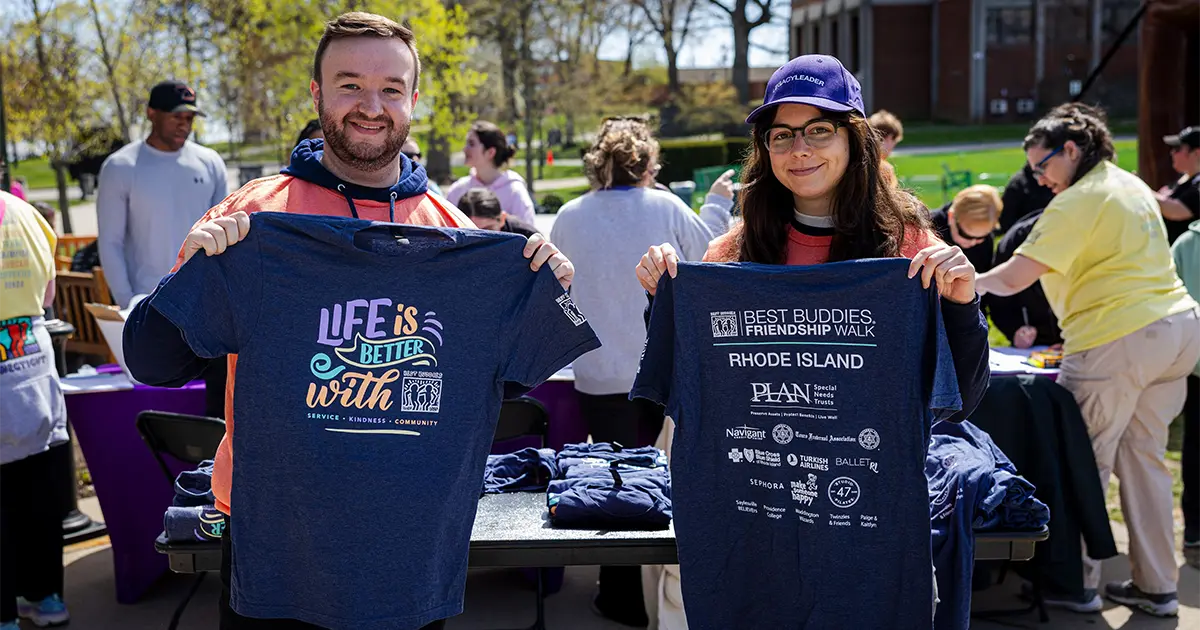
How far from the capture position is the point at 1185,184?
732 cm

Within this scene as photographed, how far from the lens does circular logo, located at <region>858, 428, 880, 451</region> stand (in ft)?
9.25

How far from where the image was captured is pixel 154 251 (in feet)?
20.3

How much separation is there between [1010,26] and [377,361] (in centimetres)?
4543

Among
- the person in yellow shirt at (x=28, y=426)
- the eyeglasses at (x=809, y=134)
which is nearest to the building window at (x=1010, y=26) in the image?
the person in yellow shirt at (x=28, y=426)

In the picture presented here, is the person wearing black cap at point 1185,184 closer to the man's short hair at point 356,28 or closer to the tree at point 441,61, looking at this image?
the man's short hair at point 356,28

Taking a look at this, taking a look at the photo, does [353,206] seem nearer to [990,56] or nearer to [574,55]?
[574,55]

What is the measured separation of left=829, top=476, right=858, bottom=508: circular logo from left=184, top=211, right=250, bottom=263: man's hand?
60.5 inches

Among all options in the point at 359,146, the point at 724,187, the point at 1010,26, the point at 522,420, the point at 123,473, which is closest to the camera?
the point at 359,146

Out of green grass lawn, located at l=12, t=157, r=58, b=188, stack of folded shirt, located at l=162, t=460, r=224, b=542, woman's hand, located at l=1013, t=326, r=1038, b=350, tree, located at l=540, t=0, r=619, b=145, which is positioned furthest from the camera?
green grass lawn, located at l=12, t=157, r=58, b=188

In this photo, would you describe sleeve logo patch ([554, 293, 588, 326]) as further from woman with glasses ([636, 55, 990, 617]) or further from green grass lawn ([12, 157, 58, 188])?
green grass lawn ([12, 157, 58, 188])

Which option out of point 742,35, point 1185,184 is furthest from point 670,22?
point 1185,184

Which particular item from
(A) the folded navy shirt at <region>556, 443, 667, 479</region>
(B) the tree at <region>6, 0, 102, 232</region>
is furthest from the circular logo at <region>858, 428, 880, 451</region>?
(B) the tree at <region>6, 0, 102, 232</region>

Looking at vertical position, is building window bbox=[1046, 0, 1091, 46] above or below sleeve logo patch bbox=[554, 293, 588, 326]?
above

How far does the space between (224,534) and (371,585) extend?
1.41 ft
